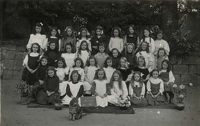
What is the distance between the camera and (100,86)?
835 centimetres

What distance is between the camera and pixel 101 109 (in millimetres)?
7879

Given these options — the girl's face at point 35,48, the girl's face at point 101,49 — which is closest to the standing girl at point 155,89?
the girl's face at point 101,49

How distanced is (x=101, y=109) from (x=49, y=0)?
396 cm

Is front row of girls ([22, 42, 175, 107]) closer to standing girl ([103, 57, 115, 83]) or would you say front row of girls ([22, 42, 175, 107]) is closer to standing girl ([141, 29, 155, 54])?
standing girl ([103, 57, 115, 83])

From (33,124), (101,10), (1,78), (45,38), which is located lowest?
(33,124)

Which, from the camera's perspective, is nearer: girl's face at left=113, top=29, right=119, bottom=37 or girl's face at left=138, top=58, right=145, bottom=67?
girl's face at left=138, top=58, right=145, bottom=67

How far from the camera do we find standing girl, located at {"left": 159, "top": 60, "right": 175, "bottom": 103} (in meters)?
8.62

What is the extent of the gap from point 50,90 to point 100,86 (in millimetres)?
912

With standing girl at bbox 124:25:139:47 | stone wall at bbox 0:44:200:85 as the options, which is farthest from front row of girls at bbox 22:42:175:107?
stone wall at bbox 0:44:200:85

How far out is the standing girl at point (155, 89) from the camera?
8.46 meters

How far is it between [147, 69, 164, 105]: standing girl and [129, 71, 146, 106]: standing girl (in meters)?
0.12

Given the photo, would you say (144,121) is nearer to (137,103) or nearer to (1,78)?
(137,103)

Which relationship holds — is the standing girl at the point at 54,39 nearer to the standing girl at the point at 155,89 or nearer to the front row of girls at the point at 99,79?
the front row of girls at the point at 99,79

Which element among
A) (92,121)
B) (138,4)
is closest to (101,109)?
(92,121)
